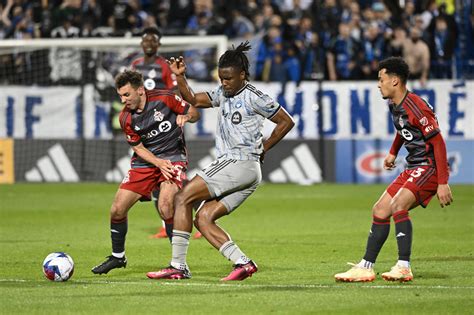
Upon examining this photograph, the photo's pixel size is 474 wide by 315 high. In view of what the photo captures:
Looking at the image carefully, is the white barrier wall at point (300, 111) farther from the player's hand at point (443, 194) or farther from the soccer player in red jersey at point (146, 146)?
the player's hand at point (443, 194)

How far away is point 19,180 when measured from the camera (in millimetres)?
22766

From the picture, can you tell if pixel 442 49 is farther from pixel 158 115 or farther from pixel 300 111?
pixel 158 115

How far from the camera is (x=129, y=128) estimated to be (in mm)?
10664

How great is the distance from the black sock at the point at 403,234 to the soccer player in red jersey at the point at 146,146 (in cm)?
221

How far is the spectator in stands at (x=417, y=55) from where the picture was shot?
889 inches

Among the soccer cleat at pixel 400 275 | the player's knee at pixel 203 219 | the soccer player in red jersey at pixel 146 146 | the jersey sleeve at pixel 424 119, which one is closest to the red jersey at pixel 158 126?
the soccer player in red jersey at pixel 146 146

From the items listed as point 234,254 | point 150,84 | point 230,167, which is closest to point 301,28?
point 150,84

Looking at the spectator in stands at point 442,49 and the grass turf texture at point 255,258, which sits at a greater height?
the spectator in stands at point 442,49

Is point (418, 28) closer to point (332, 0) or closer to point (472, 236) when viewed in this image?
point (332, 0)

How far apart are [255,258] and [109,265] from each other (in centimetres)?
202

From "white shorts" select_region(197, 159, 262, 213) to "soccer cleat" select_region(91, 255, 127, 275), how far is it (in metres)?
1.36

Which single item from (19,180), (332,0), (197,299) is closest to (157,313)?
(197,299)

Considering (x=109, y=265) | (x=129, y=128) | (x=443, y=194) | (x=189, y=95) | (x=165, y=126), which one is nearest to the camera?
(x=443, y=194)

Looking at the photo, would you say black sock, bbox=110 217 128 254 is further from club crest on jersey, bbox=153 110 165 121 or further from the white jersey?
the white jersey
